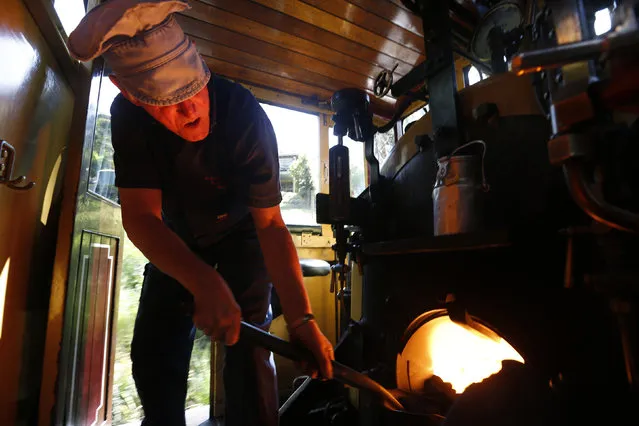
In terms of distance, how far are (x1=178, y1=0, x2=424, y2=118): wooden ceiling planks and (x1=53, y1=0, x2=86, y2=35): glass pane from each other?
2.70 ft

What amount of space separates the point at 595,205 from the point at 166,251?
39.1 inches

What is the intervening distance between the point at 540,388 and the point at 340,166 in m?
0.87

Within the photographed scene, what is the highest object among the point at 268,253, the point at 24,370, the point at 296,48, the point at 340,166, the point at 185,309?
the point at 296,48

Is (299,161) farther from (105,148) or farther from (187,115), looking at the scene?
(187,115)

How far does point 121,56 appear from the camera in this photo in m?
0.93

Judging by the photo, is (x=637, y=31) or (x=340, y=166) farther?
(x=340, y=166)

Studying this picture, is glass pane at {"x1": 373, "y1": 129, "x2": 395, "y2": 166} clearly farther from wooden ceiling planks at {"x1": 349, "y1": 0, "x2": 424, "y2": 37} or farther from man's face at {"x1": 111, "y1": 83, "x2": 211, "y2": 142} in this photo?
man's face at {"x1": 111, "y1": 83, "x2": 211, "y2": 142}

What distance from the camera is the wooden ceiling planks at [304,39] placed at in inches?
98.7

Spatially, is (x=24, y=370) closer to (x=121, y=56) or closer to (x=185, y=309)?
(x=185, y=309)

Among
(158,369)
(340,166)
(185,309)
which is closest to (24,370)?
(158,369)

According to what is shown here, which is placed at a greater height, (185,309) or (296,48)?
(296,48)

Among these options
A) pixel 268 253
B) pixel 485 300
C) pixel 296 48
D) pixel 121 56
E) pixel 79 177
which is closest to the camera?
pixel 485 300

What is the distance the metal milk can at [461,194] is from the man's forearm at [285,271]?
0.50m

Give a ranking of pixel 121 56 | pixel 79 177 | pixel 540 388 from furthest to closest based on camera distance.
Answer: pixel 79 177
pixel 121 56
pixel 540 388
